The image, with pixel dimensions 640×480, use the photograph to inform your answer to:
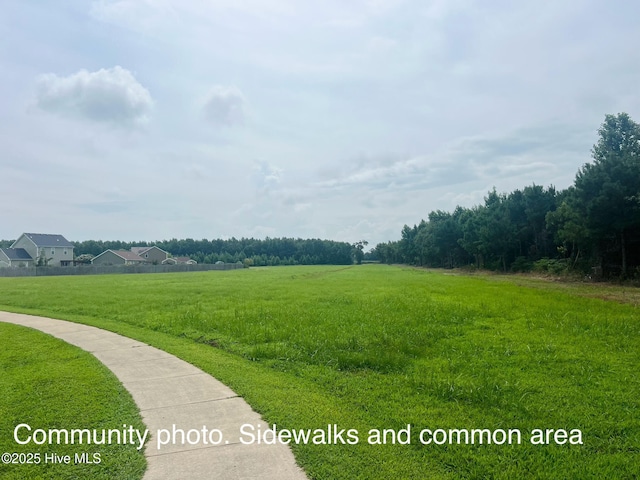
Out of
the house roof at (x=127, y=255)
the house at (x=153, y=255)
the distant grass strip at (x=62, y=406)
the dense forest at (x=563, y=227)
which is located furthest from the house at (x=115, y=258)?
the distant grass strip at (x=62, y=406)

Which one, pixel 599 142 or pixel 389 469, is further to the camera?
pixel 599 142

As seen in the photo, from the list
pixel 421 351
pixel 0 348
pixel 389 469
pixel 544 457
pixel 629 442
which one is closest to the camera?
pixel 389 469

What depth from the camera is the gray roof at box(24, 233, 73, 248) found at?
240ft

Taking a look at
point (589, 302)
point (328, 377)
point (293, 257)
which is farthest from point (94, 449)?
point (293, 257)

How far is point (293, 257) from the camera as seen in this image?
5285 inches

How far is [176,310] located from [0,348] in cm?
636

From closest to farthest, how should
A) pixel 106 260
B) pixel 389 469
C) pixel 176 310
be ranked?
pixel 389 469 < pixel 176 310 < pixel 106 260

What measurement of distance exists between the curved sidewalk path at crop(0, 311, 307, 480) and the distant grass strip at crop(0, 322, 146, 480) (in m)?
0.21

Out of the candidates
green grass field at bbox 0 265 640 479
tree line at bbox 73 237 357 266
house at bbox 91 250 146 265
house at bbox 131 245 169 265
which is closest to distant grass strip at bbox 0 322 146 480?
green grass field at bbox 0 265 640 479

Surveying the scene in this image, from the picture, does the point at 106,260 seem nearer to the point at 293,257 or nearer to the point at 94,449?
the point at 293,257

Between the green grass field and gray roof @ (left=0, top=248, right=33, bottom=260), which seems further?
gray roof @ (left=0, top=248, right=33, bottom=260)

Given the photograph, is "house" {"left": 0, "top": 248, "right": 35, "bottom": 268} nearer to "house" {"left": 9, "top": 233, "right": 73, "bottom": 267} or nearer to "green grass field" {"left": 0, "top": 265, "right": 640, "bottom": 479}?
"house" {"left": 9, "top": 233, "right": 73, "bottom": 267}

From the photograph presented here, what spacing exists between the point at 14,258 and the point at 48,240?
602 centimetres

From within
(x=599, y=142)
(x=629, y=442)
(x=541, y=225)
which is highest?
(x=599, y=142)
